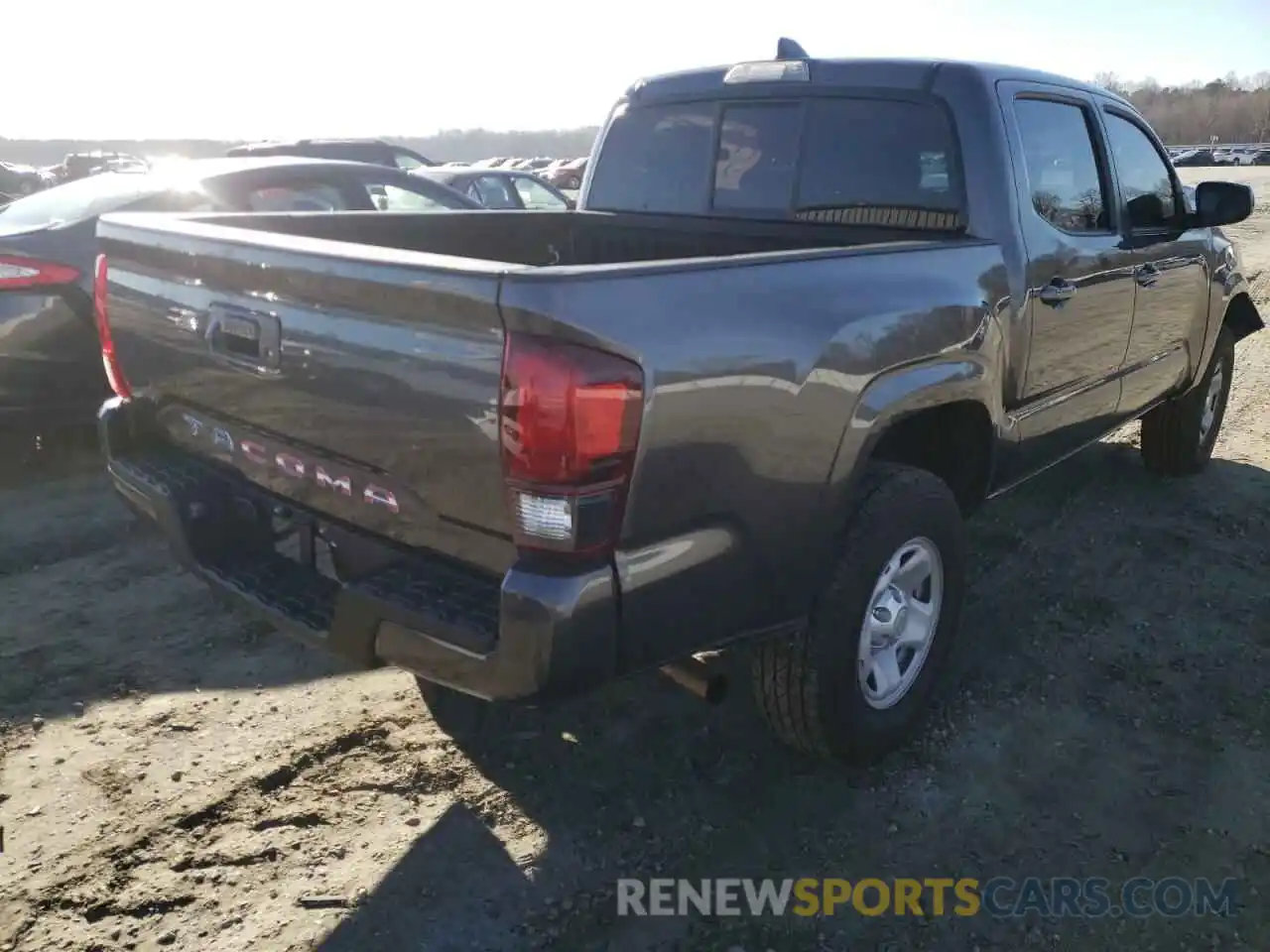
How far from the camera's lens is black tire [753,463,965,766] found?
8.61 feet

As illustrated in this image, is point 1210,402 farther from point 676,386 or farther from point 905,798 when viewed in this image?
point 676,386

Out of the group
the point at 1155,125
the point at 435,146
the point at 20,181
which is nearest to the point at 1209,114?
the point at 1155,125

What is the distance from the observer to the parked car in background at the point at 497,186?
10.9 meters

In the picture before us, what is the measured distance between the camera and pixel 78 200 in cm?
541

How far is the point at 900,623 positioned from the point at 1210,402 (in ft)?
12.0

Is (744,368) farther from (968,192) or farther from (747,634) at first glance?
(968,192)

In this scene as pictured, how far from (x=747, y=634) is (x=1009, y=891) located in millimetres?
952

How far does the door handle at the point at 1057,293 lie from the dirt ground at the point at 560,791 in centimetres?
124

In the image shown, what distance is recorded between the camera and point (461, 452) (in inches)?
81.4

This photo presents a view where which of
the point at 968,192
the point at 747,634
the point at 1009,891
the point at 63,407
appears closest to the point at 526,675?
the point at 747,634

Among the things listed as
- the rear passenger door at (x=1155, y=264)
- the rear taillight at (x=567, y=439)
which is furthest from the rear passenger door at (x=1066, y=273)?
the rear taillight at (x=567, y=439)

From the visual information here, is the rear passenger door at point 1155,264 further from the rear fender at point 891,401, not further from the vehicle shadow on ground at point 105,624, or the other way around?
the vehicle shadow on ground at point 105,624

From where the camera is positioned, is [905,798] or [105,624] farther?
[105,624]

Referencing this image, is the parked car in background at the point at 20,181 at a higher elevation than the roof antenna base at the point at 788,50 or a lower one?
lower
